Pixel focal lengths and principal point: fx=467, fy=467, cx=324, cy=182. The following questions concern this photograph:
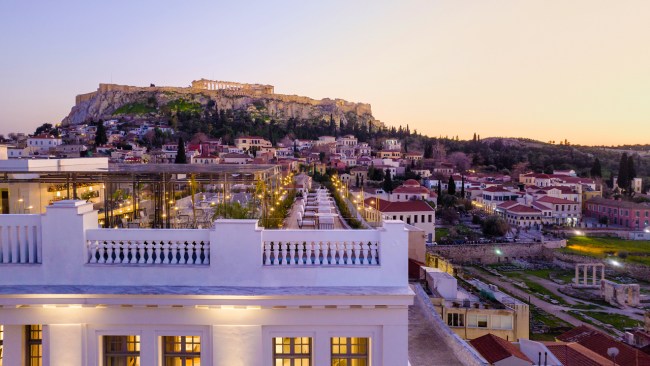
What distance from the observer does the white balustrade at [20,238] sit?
5449 mm

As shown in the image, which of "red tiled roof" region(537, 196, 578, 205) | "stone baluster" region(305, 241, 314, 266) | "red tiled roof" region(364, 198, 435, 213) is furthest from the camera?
"red tiled roof" region(537, 196, 578, 205)

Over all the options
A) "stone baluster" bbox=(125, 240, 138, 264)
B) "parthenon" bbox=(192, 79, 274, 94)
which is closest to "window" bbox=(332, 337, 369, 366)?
"stone baluster" bbox=(125, 240, 138, 264)

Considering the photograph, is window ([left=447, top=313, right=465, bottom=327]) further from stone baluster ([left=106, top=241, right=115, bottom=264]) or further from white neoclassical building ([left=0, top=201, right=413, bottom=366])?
stone baluster ([left=106, top=241, right=115, bottom=264])

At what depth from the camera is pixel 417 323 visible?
504 inches

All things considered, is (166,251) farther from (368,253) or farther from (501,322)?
(501,322)

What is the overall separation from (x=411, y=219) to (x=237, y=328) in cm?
4336

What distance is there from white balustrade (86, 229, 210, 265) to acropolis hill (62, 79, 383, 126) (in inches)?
5307

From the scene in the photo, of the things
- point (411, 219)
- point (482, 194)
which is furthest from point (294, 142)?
point (411, 219)

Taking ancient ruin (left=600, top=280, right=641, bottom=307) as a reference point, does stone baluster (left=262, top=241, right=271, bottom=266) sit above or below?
above

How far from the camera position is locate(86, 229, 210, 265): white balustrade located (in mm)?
5438

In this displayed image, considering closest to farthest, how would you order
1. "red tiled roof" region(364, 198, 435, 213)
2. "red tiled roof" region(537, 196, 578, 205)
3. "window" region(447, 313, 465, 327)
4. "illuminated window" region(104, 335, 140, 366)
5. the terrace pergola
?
"illuminated window" region(104, 335, 140, 366) < the terrace pergola < "window" region(447, 313, 465, 327) < "red tiled roof" region(364, 198, 435, 213) < "red tiled roof" region(537, 196, 578, 205)

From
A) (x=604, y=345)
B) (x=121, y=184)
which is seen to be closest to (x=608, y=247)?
(x=604, y=345)

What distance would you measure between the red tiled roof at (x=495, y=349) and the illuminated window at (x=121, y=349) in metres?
11.1

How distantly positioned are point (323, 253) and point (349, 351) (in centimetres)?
119
